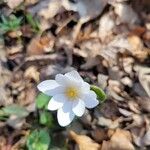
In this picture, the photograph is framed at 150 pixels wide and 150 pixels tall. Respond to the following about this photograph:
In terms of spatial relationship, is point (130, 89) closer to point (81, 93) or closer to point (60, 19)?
point (81, 93)

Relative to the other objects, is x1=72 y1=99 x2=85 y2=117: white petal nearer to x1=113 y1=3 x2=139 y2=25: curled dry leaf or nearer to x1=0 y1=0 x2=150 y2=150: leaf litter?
x1=0 y1=0 x2=150 y2=150: leaf litter

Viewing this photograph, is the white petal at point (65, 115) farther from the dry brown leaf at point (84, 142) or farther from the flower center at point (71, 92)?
the dry brown leaf at point (84, 142)

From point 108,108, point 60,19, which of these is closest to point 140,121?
point 108,108

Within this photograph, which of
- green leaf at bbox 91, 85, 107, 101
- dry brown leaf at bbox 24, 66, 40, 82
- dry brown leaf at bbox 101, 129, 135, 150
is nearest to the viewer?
green leaf at bbox 91, 85, 107, 101

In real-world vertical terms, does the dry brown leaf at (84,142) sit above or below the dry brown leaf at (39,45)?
below

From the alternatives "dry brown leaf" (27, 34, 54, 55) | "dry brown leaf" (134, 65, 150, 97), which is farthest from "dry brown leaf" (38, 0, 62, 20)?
"dry brown leaf" (134, 65, 150, 97)

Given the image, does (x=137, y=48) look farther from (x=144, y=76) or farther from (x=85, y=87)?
(x=85, y=87)

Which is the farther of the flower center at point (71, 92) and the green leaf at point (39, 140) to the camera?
the green leaf at point (39, 140)

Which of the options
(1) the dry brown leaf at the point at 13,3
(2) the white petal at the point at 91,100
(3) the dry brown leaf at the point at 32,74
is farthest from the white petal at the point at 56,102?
(1) the dry brown leaf at the point at 13,3
